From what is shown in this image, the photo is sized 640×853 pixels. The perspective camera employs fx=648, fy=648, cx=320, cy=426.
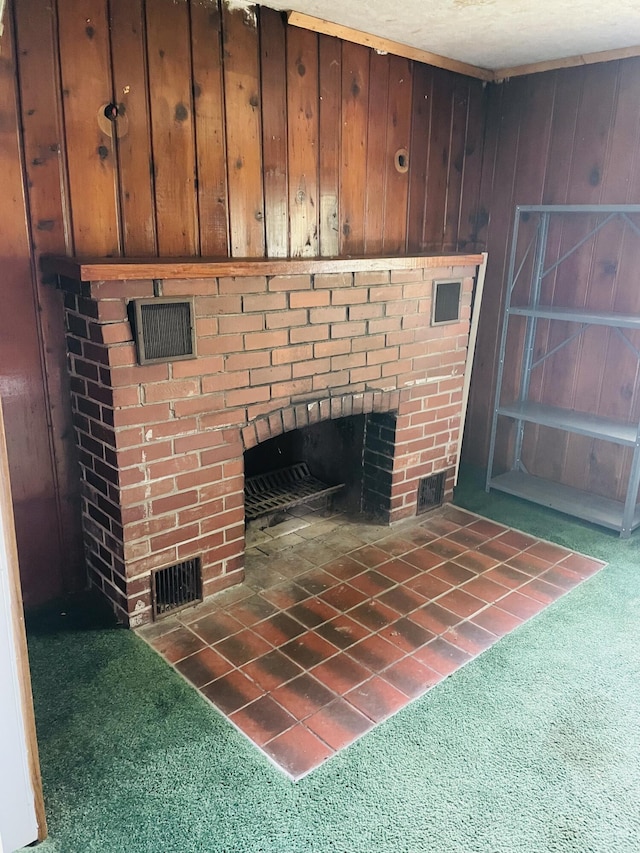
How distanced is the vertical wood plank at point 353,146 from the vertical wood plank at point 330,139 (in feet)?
0.10

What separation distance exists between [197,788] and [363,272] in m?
1.96

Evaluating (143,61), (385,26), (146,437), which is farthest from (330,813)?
(385,26)

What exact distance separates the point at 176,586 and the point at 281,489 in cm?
92

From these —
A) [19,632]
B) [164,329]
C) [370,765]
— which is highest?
[164,329]

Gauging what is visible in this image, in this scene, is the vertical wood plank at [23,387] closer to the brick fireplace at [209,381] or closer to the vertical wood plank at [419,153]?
the brick fireplace at [209,381]

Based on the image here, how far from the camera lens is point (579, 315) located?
3.12 m

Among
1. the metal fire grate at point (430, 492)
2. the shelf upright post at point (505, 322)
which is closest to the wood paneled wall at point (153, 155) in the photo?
the shelf upright post at point (505, 322)

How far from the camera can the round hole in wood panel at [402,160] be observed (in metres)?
3.11

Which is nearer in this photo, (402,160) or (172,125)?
(172,125)

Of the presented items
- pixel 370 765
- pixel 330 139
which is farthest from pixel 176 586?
pixel 330 139

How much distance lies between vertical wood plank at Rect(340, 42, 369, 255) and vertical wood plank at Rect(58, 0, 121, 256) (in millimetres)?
1079

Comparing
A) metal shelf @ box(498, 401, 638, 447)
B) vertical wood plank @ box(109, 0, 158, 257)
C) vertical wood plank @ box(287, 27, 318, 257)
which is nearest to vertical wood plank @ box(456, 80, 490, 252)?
metal shelf @ box(498, 401, 638, 447)

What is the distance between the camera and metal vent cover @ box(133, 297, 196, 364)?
212 centimetres

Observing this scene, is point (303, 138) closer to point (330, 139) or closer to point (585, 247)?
point (330, 139)
